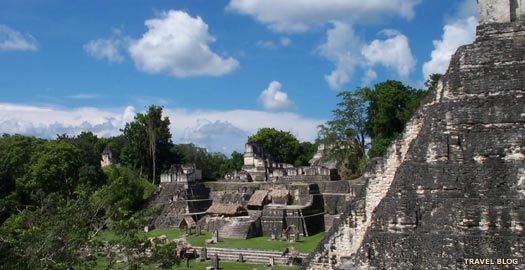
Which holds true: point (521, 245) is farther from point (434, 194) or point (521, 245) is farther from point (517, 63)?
point (517, 63)

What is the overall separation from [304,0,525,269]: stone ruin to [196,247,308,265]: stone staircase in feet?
37.2

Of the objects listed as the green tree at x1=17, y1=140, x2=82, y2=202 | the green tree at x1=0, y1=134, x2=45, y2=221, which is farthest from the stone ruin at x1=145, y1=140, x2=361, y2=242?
the green tree at x1=0, y1=134, x2=45, y2=221

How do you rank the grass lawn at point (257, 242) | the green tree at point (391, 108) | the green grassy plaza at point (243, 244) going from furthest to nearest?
the green tree at point (391, 108)
the grass lawn at point (257, 242)
the green grassy plaza at point (243, 244)

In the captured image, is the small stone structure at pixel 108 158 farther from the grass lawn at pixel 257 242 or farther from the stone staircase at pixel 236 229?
the stone staircase at pixel 236 229

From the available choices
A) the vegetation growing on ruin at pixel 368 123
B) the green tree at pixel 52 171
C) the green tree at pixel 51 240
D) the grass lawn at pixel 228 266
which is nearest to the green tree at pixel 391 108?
the vegetation growing on ruin at pixel 368 123

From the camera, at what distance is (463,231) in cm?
1272

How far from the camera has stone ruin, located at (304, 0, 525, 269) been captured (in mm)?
12547

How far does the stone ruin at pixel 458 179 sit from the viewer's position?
12.5 m

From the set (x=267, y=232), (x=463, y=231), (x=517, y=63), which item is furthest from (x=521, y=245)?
(x=267, y=232)

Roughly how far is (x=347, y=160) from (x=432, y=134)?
33.5 metres

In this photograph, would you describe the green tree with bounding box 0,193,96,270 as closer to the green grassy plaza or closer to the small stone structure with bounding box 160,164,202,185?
the green grassy plaza

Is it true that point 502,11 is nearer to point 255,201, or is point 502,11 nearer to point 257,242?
point 257,242

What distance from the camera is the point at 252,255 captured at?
2816cm

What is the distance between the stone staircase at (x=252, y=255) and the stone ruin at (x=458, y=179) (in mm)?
11345
